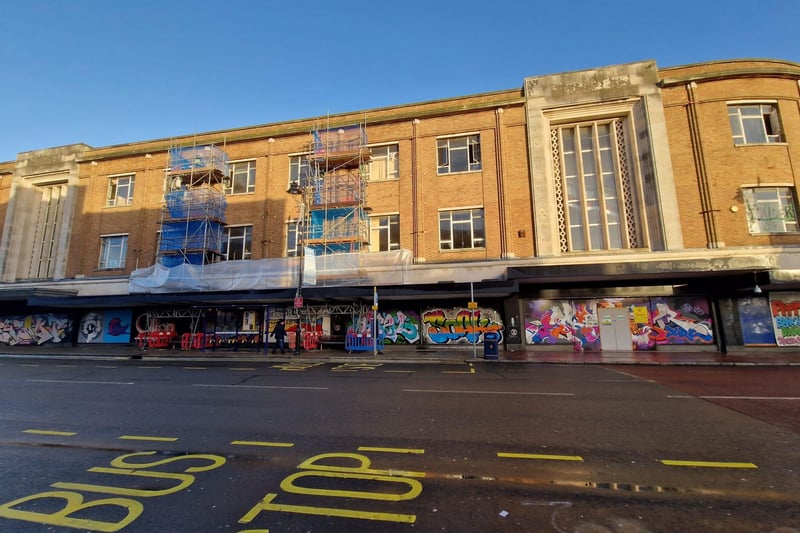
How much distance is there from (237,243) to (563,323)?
20.2 m

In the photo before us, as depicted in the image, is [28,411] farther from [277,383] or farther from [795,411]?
[795,411]

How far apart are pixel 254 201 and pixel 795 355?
29.1 m

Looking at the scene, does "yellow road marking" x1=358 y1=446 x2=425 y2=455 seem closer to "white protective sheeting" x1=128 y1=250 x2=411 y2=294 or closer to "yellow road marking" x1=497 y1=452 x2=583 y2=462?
"yellow road marking" x1=497 y1=452 x2=583 y2=462

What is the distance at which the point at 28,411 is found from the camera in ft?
24.3

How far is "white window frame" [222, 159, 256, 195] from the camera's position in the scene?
2519 cm

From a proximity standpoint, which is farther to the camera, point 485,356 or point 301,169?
point 301,169

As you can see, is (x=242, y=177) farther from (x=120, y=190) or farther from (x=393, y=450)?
(x=393, y=450)

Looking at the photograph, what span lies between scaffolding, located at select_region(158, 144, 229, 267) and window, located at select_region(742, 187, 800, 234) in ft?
97.9

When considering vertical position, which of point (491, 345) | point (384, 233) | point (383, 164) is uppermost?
point (383, 164)

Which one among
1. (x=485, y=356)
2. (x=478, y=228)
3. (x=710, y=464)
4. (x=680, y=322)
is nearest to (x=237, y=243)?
(x=478, y=228)

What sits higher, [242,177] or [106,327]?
[242,177]

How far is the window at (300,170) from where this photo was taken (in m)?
23.9

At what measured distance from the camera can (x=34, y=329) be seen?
2573 cm

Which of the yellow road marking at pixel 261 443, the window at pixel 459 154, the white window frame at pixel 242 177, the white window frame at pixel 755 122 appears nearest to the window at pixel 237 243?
the white window frame at pixel 242 177
